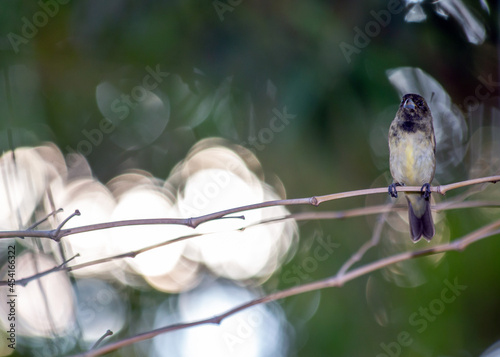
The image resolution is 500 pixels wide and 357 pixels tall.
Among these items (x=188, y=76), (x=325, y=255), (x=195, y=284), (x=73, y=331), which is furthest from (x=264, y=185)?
(x=73, y=331)

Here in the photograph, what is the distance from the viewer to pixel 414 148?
12.0 feet
